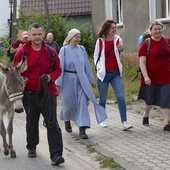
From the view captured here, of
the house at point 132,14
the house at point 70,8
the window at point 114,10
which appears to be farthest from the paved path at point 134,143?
the house at point 70,8

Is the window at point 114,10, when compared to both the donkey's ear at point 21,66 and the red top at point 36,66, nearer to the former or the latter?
the red top at point 36,66

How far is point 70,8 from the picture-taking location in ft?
116

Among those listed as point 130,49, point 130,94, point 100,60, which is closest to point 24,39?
point 130,94

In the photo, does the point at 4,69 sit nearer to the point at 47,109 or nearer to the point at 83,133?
the point at 47,109

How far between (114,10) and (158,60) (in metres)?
14.2

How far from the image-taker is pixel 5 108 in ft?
28.3

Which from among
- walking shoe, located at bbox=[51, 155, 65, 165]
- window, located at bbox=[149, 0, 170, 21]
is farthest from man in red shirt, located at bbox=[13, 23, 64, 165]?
window, located at bbox=[149, 0, 170, 21]

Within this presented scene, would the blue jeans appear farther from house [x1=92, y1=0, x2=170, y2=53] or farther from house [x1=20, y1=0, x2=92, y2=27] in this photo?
house [x1=20, y1=0, x2=92, y2=27]

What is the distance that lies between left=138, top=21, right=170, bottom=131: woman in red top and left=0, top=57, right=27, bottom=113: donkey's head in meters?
3.02

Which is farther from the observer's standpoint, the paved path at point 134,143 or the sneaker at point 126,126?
the sneaker at point 126,126

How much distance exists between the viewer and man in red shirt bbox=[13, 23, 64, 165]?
8.01 m

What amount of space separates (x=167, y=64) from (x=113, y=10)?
1423cm

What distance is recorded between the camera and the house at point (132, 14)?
20053 millimetres

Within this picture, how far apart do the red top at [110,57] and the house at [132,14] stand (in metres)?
8.98
